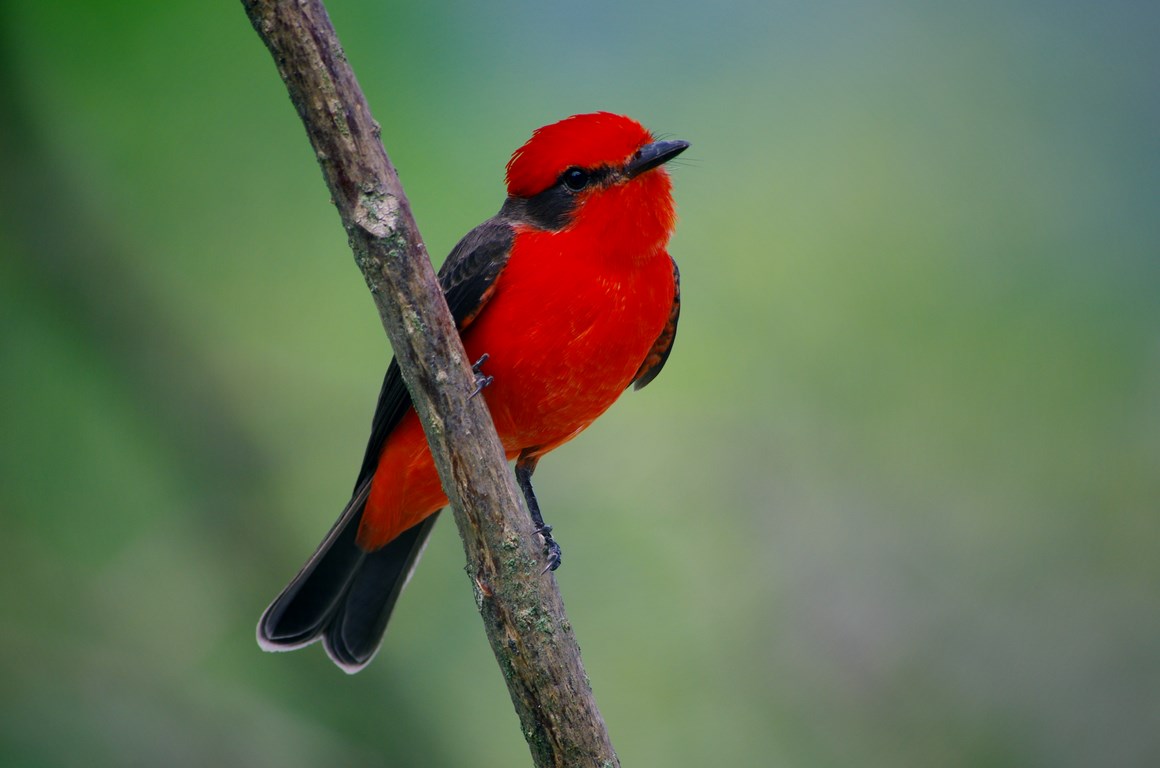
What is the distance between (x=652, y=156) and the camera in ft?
11.0

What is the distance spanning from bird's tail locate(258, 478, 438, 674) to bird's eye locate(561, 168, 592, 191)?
3.89 feet

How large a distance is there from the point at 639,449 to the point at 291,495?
1503 millimetres

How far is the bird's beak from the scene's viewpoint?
130 inches

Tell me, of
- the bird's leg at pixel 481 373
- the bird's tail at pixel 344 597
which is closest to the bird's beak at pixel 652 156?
the bird's leg at pixel 481 373

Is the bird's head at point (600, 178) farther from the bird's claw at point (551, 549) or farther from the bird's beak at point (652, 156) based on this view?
the bird's claw at point (551, 549)

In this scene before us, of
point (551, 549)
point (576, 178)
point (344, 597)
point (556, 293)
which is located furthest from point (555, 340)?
point (344, 597)

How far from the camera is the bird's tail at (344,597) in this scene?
12.3 ft

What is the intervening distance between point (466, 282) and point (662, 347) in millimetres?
803

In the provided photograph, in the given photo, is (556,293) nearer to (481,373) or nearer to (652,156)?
(481,373)

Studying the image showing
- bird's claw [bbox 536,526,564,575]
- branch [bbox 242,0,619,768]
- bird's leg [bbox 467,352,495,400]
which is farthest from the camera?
bird's claw [bbox 536,526,564,575]

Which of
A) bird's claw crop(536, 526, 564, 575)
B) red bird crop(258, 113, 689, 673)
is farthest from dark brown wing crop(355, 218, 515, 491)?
bird's claw crop(536, 526, 564, 575)

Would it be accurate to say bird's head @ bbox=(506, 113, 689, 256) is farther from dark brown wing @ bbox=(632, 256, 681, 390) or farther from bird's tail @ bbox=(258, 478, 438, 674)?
bird's tail @ bbox=(258, 478, 438, 674)

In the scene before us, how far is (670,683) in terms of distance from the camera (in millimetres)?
4750

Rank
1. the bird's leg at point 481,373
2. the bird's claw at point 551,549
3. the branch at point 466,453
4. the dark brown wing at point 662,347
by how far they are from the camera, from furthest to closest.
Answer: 1. the dark brown wing at point 662,347
2. the bird's claw at point 551,549
3. the bird's leg at point 481,373
4. the branch at point 466,453
